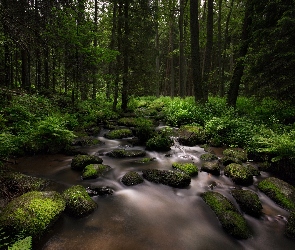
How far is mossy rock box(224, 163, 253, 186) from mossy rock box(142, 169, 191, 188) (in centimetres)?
149

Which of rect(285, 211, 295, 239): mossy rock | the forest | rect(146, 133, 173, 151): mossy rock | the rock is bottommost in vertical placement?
rect(285, 211, 295, 239): mossy rock

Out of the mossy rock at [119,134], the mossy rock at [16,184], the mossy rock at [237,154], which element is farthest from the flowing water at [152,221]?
the mossy rock at [119,134]

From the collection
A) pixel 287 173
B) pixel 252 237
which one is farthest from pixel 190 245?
pixel 287 173

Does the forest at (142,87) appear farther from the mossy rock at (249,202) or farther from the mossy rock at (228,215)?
the mossy rock at (228,215)

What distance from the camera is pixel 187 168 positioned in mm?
7258

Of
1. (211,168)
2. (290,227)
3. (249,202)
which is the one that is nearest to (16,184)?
(211,168)

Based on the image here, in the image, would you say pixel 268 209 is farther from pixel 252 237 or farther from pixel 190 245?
pixel 190 245

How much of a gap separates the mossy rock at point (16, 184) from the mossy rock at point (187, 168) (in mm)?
4165

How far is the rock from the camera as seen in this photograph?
5770 mm

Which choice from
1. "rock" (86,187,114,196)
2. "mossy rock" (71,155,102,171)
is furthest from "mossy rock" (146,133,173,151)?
"rock" (86,187,114,196)

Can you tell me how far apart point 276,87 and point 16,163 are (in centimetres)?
1192

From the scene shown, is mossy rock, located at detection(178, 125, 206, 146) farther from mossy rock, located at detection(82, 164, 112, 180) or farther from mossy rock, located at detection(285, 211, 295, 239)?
mossy rock, located at detection(285, 211, 295, 239)

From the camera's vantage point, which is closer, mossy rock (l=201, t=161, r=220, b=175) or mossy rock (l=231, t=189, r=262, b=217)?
mossy rock (l=231, t=189, r=262, b=217)

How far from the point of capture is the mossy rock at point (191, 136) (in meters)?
10.0
